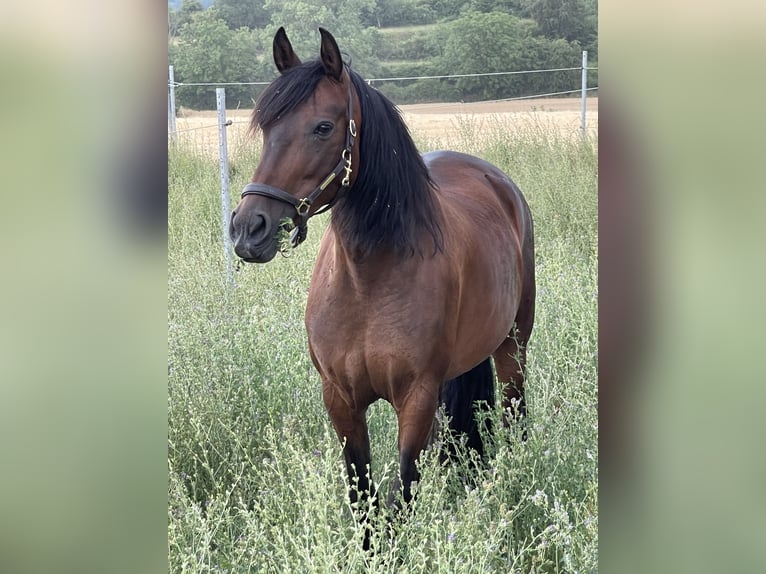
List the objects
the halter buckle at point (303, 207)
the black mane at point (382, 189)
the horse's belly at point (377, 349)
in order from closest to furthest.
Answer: the halter buckle at point (303, 207), the black mane at point (382, 189), the horse's belly at point (377, 349)

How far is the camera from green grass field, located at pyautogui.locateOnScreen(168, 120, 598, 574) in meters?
1.91

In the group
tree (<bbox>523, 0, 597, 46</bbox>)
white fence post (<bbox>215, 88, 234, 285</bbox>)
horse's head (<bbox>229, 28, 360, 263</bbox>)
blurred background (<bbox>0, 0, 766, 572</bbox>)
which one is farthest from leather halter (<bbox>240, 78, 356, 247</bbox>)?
blurred background (<bbox>0, 0, 766, 572</bbox>)

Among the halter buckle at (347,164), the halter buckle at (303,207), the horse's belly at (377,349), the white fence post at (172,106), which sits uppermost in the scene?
the white fence post at (172,106)

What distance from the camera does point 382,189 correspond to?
208cm

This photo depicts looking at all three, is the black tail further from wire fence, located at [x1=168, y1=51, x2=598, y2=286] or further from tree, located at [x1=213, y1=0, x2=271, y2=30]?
tree, located at [x1=213, y1=0, x2=271, y2=30]

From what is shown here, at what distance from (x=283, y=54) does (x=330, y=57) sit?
142mm

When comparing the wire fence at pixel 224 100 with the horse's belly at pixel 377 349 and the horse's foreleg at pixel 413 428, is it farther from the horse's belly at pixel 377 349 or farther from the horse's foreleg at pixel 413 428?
the horse's foreleg at pixel 413 428

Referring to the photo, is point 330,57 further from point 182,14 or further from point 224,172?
point 224,172

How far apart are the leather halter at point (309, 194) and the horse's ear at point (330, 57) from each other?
0.20 feet

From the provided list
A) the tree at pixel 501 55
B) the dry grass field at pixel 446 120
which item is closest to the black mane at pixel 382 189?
the dry grass field at pixel 446 120

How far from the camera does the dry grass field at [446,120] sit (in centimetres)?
198
